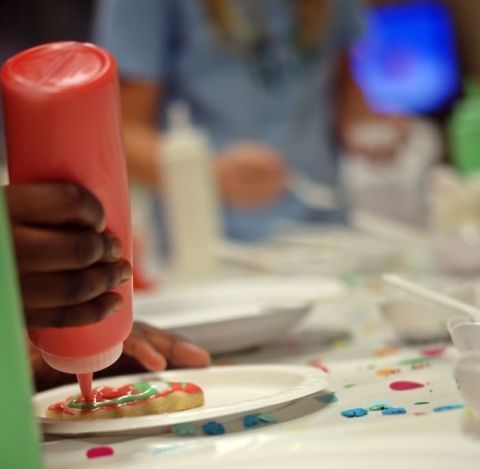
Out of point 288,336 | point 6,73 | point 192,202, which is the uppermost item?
point 6,73

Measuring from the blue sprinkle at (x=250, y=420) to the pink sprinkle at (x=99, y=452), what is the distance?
82mm

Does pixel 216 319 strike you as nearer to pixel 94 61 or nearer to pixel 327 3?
pixel 94 61

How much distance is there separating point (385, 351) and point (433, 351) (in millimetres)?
43

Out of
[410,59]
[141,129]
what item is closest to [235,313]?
[141,129]

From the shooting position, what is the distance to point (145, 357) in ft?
2.19

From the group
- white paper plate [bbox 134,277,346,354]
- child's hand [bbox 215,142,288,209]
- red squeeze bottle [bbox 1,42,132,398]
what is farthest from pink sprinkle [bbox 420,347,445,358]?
child's hand [bbox 215,142,288,209]

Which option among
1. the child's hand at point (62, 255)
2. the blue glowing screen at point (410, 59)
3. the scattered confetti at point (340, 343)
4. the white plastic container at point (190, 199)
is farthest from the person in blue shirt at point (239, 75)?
the blue glowing screen at point (410, 59)

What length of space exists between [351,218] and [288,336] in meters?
0.76

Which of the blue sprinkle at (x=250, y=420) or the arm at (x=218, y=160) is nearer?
the blue sprinkle at (x=250, y=420)

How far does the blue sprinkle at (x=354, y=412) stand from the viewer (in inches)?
22.4

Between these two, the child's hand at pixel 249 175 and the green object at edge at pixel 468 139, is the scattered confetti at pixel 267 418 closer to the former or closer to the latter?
the green object at edge at pixel 468 139

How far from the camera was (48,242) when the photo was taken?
0.48 m

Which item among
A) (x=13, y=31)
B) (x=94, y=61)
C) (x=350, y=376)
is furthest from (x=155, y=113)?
(x=94, y=61)

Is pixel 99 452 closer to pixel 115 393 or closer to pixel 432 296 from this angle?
pixel 115 393
